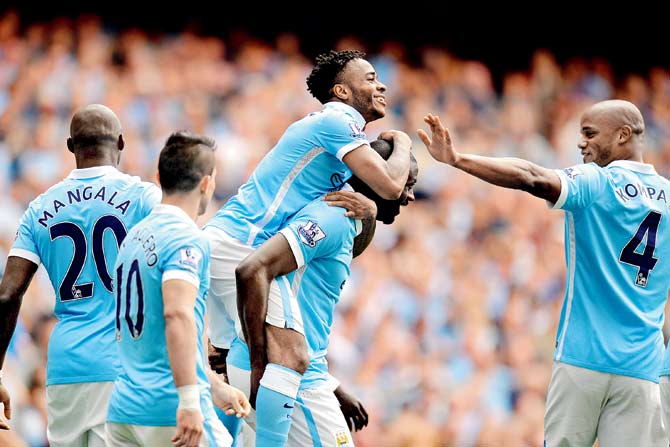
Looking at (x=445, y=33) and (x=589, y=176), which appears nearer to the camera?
(x=589, y=176)

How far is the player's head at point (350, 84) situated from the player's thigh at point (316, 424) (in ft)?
5.38

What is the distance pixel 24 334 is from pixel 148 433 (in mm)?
5524

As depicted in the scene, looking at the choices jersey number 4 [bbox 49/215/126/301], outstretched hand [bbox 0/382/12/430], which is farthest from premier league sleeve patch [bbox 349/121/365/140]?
outstretched hand [bbox 0/382/12/430]

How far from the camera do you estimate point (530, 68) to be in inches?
560

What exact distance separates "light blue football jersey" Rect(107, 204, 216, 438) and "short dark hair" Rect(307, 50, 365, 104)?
187cm

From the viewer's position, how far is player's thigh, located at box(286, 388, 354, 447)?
4.93 metres

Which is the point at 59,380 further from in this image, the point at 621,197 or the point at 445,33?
the point at 445,33

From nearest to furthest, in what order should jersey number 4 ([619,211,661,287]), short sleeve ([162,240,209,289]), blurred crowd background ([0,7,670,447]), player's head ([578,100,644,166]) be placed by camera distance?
short sleeve ([162,240,209,289]) → jersey number 4 ([619,211,661,287]) → player's head ([578,100,644,166]) → blurred crowd background ([0,7,670,447])

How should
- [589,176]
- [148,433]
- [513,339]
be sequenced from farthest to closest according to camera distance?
[513,339]
[589,176]
[148,433]

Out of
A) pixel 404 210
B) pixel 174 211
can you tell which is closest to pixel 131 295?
pixel 174 211

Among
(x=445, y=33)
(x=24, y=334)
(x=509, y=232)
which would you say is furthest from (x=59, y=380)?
(x=445, y=33)

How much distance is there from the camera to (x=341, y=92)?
561 cm

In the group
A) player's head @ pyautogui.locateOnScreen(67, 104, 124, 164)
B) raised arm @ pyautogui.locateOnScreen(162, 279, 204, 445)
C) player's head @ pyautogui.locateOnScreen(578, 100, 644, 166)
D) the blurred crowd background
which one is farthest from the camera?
the blurred crowd background

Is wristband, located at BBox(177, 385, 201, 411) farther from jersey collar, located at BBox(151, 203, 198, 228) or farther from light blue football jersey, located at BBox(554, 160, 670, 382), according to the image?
light blue football jersey, located at BBox(554, 160, 670, 382)
